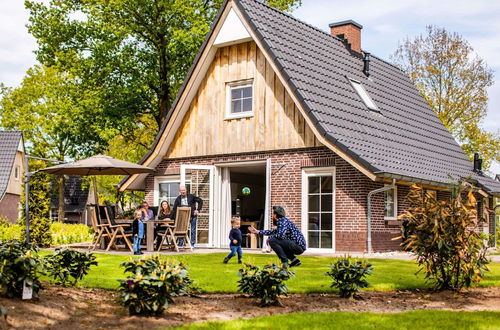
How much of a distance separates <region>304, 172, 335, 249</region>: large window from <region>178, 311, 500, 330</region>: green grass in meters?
9.35

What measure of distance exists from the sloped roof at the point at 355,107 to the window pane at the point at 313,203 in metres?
1.81

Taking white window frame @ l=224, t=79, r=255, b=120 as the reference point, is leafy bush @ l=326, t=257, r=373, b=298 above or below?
below

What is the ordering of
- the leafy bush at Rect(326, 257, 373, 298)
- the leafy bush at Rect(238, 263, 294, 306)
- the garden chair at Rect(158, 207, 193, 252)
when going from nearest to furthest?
the leafy bush at Rect(238, 263, 294, 306) → the leafy bush at Rect(326, 257, 373, 298) → the garden chair at Rect(158, 207, 193, 252)

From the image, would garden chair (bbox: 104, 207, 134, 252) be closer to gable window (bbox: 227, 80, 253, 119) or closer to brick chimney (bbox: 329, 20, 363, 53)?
gable window (bbox: 227, 80, 253, 119)

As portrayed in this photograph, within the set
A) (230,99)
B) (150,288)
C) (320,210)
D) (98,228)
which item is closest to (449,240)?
(150,288)

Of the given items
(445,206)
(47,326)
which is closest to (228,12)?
(445,206)

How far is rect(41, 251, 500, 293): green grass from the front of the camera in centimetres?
955

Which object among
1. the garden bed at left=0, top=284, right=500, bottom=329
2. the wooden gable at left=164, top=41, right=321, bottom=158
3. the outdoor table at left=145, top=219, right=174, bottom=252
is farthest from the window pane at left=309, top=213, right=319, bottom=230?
the garden bed at left=0, top=284, right=500, bottom=329

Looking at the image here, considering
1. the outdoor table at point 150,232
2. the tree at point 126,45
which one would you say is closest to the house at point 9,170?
the tree at point 126,45

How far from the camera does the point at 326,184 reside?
17.2 meters

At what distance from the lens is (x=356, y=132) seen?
17766 millimetres

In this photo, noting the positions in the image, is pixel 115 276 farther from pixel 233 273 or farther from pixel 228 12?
pixel 228 12

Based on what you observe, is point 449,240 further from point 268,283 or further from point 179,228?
point 179,228

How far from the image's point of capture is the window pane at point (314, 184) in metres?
17.4
